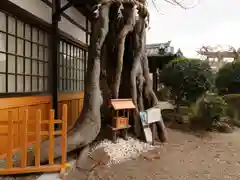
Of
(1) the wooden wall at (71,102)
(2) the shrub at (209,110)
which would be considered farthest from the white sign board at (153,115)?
(2) the shrub at (209,110)

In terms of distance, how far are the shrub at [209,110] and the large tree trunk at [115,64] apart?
278cm

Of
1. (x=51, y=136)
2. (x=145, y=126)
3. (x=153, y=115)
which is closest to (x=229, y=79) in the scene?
(x=153, y=115)

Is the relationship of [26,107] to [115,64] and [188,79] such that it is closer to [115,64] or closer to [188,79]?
[115,64]

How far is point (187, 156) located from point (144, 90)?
6.94 ft

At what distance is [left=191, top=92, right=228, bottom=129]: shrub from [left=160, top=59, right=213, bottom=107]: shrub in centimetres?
35

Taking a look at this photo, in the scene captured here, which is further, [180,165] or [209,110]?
[209,110]

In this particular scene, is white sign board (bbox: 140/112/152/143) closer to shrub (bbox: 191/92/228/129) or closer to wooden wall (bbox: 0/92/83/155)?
wooden wall (bbox: 0/92/83/155)

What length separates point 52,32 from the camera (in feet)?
18.0

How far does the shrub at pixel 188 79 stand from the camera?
798 cm

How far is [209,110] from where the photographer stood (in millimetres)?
7559

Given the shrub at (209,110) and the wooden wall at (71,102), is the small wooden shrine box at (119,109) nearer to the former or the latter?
the wooden wall at (71,102)

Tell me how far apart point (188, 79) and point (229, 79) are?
5.97m

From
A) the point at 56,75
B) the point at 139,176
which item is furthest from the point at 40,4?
the point at 139,176

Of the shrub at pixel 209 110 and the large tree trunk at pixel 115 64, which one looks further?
the shrub at pixel 209 110
